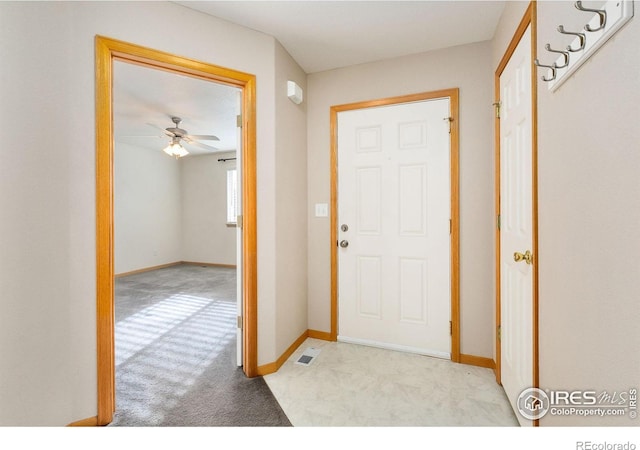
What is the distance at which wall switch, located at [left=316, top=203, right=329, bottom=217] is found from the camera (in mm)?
2619

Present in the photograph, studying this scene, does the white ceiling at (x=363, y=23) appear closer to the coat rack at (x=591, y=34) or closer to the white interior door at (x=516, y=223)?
the white interior door at (x=516, y=223)

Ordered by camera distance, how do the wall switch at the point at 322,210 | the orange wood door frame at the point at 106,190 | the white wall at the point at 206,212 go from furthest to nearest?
the white wall at the point at 206,212 → the wall switch at the point at 322,210 → the orange wood door frame at the point at 106,190

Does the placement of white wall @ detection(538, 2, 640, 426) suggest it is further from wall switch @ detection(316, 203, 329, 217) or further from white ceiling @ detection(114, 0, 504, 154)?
wall switch @ detection(316, 203, 329, 217)

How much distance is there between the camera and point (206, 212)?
22.0ft

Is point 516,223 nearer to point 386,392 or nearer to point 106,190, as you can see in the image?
point 386,392

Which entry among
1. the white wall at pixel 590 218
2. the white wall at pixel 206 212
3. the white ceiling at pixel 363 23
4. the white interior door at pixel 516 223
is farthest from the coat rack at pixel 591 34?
the white wall at pixel 206 212

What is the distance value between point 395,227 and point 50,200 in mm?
2201

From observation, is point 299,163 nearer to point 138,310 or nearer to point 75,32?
point 75,32

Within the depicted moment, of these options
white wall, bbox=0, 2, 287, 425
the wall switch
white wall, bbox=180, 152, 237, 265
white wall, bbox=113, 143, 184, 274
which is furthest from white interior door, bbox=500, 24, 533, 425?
white wall, bbox=113, 143, 184, 274

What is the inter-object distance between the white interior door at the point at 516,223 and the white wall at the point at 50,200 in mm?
2041

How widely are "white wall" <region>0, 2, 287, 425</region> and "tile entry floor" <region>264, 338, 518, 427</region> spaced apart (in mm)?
1158

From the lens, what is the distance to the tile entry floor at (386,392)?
5.31 feet
